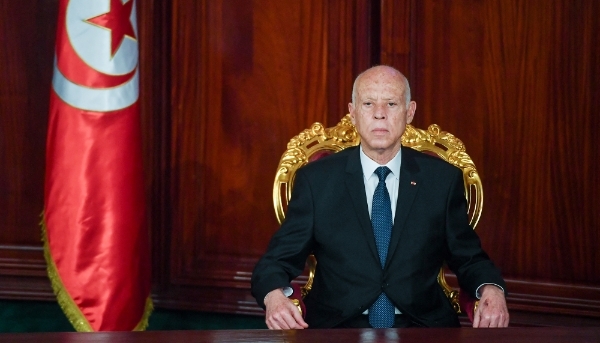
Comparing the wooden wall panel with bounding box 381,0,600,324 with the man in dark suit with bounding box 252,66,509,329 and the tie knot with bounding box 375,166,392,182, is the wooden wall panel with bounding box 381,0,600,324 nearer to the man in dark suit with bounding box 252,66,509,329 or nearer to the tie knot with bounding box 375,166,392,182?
the man in dark suit with bounding box 252,66,509,329

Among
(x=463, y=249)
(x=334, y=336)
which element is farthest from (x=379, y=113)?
(x=334, y=336)

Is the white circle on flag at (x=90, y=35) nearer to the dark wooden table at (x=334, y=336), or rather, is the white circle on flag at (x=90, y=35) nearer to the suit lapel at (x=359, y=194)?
the suit lapel at (x=359, y=194)

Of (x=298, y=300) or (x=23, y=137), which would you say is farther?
(x=23, y=137)

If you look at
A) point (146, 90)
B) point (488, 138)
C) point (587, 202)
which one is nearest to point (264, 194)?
point (146, 90)

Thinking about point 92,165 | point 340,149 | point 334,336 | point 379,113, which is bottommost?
point 334,336

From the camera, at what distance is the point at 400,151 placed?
2486 millimetres

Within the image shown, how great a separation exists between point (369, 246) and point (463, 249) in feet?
0.88

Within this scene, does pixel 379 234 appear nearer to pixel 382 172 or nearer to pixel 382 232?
pixel 382 232

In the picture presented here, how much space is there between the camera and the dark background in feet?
11.1

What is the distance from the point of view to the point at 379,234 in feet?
7.73

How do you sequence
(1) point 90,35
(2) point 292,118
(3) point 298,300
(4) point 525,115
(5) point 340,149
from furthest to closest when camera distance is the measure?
(2) point 292,118 < (4) point 525,115 < (1) point 90,35 < (5) point 340,149 < (3) point 298,300

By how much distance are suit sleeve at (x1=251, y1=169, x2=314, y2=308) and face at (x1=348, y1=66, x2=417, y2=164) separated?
24cm

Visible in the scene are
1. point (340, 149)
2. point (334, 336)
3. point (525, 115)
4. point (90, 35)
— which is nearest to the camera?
point (334, 336)

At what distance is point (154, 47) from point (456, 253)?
6.55 ft
